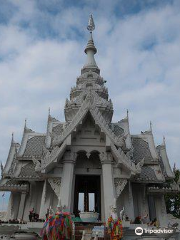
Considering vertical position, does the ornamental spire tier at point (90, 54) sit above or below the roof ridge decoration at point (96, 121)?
above

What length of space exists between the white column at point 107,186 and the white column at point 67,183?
1.50m

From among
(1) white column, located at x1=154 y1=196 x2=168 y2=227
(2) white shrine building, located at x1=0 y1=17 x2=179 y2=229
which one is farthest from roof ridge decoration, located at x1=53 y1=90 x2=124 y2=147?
(1) white column, located at x1=154 y1=196 x2=168 y2=227

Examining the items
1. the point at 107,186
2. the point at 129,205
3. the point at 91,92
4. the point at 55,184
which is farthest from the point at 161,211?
the point at 91,92

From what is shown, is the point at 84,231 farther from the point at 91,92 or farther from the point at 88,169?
the point at 91,92

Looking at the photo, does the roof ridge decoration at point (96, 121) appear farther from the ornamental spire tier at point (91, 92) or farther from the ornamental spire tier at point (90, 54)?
the ornamental spire tier at point (90, 54)

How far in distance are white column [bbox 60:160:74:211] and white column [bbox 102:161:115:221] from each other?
1.50 meters

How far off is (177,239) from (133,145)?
574 centimetres

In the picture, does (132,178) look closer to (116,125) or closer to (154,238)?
(154,238)

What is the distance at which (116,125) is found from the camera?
695 inches

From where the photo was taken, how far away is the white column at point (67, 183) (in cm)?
1186

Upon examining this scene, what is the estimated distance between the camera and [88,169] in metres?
13.8

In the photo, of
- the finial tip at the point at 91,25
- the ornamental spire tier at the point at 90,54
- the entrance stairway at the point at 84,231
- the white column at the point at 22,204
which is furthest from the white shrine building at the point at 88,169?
the finial tip at the point at 91,25

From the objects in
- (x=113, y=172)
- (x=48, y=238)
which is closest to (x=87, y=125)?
(x=113, y=172)

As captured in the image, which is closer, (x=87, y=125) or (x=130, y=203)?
(x=130, y=203)
